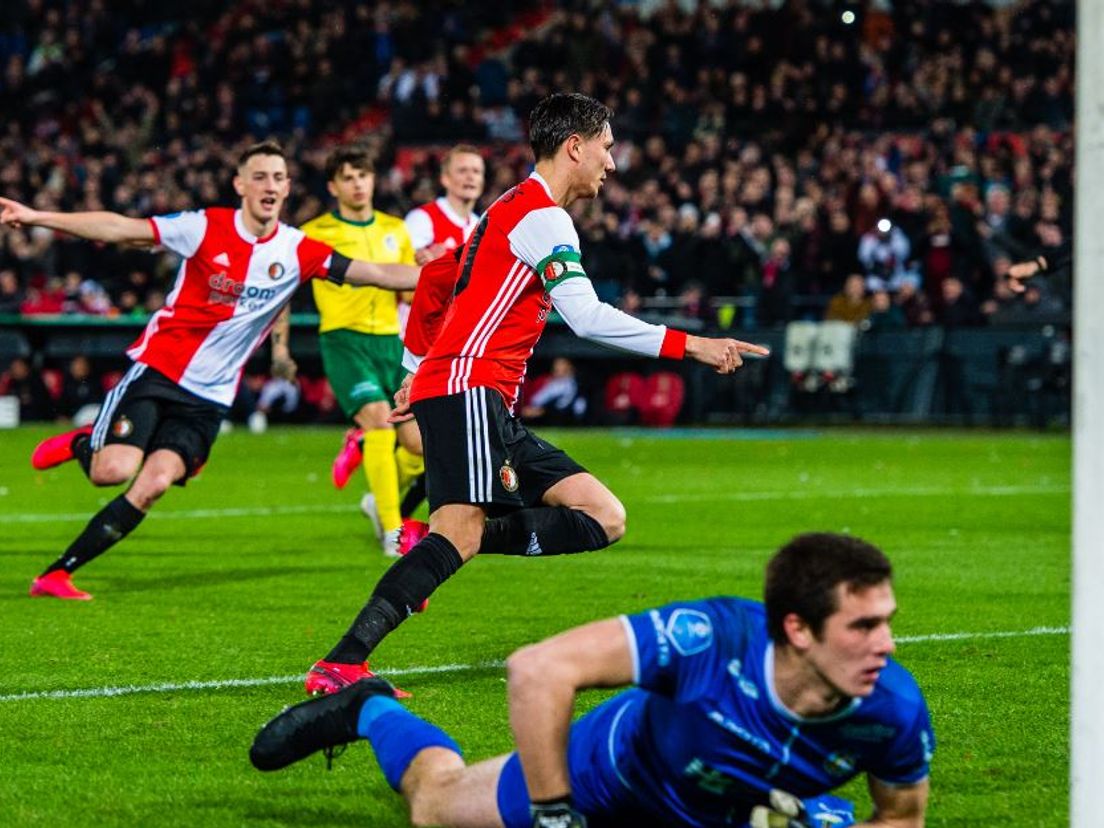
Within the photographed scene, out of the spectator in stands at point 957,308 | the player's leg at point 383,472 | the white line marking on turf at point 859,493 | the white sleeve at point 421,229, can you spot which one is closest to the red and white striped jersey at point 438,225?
the white sleeve at point 421,229

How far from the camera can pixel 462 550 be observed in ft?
22.3

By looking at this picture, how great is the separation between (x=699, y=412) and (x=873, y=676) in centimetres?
Result: 2333

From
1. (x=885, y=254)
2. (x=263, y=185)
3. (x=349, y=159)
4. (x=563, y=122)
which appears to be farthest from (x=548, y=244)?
(x=885, y=254)

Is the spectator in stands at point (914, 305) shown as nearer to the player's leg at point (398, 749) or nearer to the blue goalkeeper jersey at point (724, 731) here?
the player's leg at point (398, 749)

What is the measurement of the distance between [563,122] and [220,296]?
377 centimetres

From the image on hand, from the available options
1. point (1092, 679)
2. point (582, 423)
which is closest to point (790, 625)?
point (1092, 679)

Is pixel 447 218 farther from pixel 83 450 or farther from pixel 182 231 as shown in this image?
pixel 83 450

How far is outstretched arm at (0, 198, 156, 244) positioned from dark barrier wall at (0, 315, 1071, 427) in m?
16.6

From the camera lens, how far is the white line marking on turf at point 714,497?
14.3 meters

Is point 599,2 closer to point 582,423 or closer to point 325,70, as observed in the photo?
point 325,70

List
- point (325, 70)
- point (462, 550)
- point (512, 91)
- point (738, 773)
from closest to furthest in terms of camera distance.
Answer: point (738, 773)
point (462, 550)
point (512, 91)
point (325, 70)

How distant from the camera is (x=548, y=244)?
667 cm

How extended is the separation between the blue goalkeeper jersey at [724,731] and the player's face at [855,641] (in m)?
0.16

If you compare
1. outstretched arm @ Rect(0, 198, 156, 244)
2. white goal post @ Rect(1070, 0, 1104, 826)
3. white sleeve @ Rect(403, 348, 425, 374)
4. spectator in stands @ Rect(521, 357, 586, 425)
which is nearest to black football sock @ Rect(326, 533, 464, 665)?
white sleeve @ Rect(403, 348, 425, 374)
